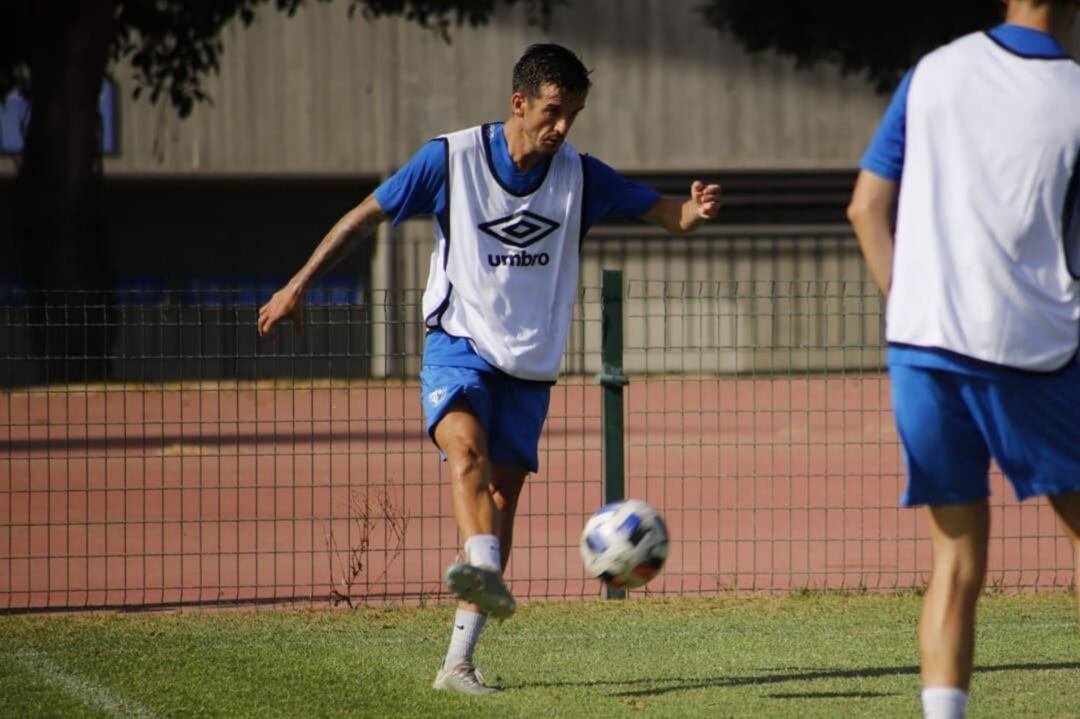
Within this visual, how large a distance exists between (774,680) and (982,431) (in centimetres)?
239

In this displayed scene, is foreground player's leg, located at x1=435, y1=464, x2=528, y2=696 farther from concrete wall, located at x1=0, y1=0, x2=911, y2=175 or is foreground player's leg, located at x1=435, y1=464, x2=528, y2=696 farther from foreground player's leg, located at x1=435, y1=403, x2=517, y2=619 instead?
concrete wall, located at x1=0, y1=0, x2=911, y2=175

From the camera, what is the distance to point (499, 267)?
219 inches

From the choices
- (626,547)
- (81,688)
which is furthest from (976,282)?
(81,688)

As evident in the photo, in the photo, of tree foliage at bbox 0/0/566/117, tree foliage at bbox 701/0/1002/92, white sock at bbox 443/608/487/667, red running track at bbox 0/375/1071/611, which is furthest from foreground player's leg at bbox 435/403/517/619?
tree foliage at bbox 701/0/1002/92

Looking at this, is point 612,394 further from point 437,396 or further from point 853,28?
point 853,28

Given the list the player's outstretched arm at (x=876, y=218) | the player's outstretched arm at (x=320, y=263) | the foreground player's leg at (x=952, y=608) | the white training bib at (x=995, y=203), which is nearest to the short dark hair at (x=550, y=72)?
the player's outstretched arm at (x=320, y=263)

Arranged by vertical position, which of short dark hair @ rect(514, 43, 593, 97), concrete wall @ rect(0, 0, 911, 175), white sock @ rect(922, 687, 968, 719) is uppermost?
concrete wall @ rect(0, 0, 911, 175)

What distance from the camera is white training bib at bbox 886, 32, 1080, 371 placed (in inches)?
145

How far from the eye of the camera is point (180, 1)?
69.8ft

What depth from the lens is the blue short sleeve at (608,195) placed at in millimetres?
5812

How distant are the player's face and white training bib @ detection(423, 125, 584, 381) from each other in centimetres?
16

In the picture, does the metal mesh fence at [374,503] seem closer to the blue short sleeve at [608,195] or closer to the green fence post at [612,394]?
the green fence post at [612,394]

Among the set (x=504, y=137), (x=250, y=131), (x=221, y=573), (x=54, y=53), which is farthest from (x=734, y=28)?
(x=504, y=137)

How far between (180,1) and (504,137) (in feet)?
54.7
